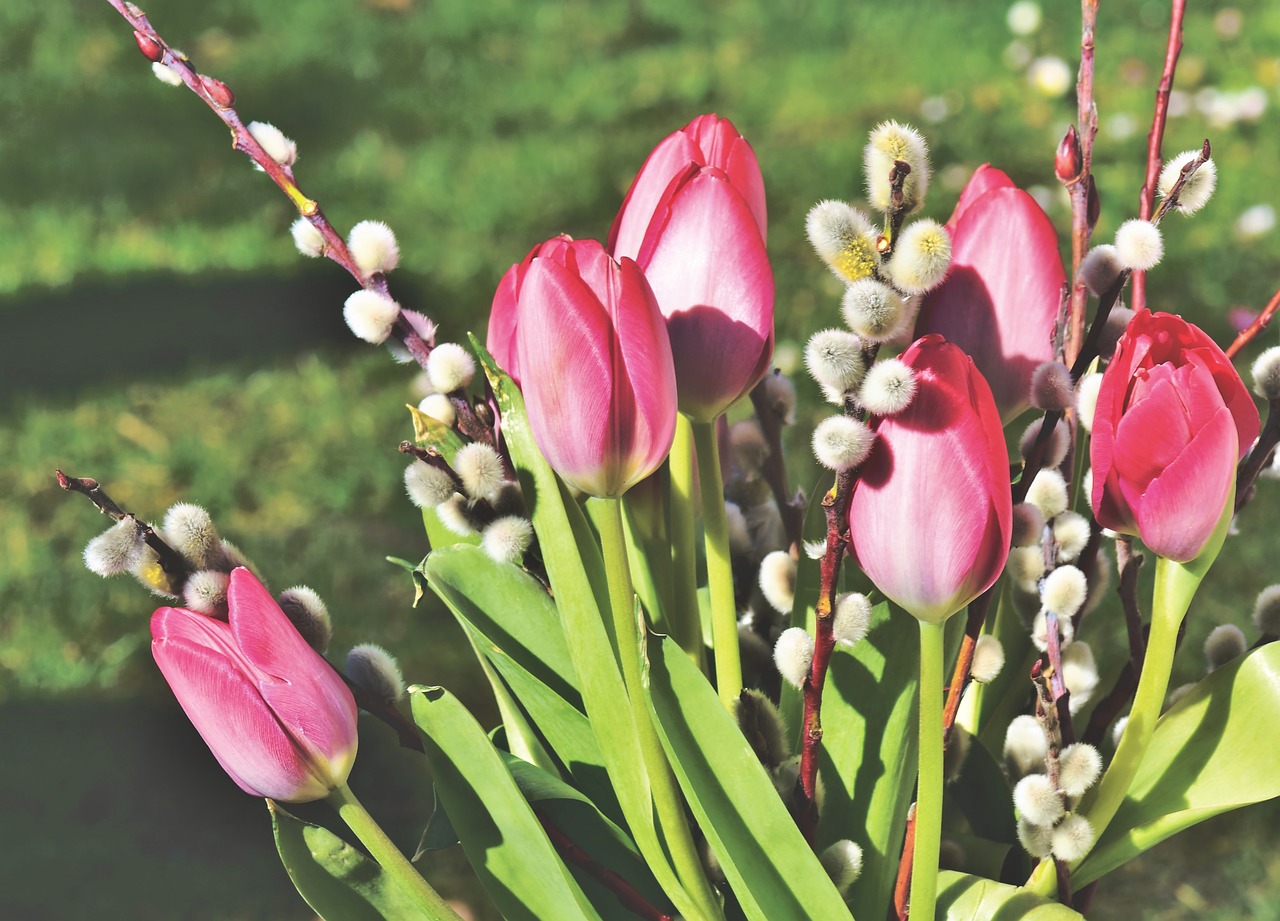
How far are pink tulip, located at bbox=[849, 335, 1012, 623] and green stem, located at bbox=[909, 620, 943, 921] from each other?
0.06ft

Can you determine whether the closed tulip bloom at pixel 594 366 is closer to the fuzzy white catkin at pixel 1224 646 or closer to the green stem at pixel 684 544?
the green stem at pixel 684 544

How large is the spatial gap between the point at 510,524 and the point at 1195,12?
285 cm

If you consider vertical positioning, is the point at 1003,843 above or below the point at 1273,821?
above

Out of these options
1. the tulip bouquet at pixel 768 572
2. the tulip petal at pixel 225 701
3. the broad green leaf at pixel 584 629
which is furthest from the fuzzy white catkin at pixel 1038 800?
the tulip petal at pixel 225 701

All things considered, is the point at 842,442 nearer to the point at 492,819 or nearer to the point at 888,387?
the point at 888,387

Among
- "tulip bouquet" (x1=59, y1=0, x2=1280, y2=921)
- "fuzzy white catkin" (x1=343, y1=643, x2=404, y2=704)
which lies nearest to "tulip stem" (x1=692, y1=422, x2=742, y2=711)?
"tulip bouquet" (x1=59, y1=0, x2=1280, y2=921)

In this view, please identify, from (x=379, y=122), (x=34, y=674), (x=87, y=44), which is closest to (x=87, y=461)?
(x=34, y=674)

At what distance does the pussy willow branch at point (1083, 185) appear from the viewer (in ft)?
1.24

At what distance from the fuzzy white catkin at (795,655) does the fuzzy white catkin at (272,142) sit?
21 cm

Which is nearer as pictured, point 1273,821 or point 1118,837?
point 1118,837

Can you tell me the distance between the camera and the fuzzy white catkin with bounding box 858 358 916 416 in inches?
11.9

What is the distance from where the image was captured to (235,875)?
3.49ft

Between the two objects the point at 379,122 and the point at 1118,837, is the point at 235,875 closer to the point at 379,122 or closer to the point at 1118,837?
the point at 1118,837

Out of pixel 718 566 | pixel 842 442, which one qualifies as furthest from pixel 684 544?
pixel 842 442
